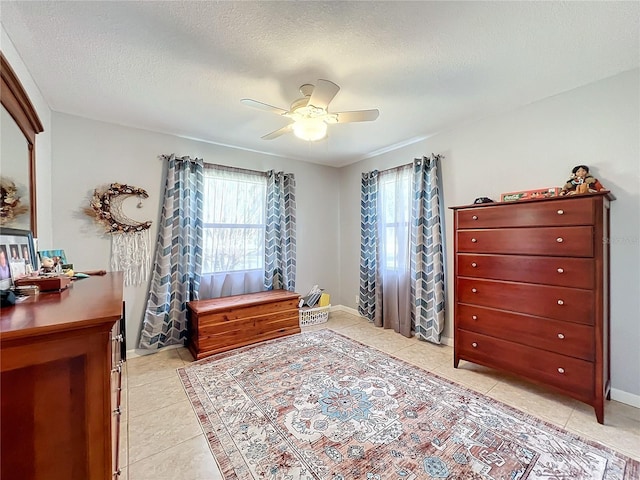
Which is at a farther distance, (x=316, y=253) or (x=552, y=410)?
(x=316, y=253)

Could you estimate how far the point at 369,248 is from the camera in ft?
13.1

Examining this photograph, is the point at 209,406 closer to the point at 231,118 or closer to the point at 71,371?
the point at 71,371

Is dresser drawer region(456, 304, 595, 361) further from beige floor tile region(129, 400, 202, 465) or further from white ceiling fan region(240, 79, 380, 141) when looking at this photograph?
beige floor tile region(129, 400, 202, 465)

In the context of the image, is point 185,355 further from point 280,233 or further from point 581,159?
point 581,159

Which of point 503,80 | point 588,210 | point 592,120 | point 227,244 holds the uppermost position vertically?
point 503,80

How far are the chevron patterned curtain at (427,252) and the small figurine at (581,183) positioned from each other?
1166 mm

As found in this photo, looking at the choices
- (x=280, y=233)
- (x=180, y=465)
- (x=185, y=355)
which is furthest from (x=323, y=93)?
(x=185, y=355)

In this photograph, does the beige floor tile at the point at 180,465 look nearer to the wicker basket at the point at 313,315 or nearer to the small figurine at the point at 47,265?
the small figurine at the point at 47,265

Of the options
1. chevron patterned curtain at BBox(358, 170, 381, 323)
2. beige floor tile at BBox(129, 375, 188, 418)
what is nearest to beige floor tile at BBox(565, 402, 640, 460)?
chevron patterned curtain at BBox(358, 170, 381, 323)

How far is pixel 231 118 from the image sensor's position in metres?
2.71

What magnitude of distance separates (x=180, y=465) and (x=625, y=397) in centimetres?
313

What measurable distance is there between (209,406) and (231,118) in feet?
8.35

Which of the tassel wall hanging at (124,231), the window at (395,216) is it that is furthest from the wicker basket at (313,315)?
the tassel wall hanging at (124,231)

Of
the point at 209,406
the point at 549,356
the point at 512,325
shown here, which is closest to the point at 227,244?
the point at 209,406
